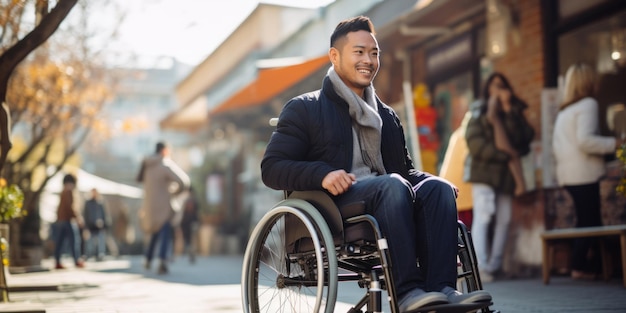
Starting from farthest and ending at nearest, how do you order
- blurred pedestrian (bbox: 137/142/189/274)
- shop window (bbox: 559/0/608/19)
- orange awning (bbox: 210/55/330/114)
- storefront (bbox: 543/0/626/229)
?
1. blurred pedestrian (bbox: 137/142/189/274)
2. orange awning (bbox: 210/55/330/114)
3. shop window (bbox: 559/0/608/19)
4. storefront (bbox: 543/0/626/229)

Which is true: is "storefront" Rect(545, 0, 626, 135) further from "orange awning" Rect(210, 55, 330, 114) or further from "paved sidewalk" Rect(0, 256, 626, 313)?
"orange awning" Rect(210, 55, 330, 114)

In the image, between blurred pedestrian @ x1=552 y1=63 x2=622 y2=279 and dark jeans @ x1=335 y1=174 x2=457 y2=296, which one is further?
blurred pedestrian @ x1=552 y1=63 x2=622 y2=279

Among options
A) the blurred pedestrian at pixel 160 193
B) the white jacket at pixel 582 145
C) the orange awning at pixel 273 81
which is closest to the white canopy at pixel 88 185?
the orange awning at pixel 273 81

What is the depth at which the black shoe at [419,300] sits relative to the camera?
13.0ft

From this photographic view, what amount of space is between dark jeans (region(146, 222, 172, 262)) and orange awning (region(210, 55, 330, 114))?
270 cm

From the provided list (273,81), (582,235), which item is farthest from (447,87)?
(582,235)

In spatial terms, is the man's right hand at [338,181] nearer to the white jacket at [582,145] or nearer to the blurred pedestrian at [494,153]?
the white jacket at [582,145]

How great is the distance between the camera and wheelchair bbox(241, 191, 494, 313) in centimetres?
418

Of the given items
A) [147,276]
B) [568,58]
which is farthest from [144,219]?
[568,58]

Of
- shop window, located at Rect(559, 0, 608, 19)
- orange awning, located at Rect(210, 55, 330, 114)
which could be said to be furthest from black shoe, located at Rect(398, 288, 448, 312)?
A: orange awning, located at Rect(210, 55, 330, 114)

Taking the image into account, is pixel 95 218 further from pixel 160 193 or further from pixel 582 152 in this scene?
pixel 582 152

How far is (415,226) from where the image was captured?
4.38 metres

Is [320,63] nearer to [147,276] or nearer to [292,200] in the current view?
[147,276]

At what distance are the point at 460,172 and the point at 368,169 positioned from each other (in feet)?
19.0
